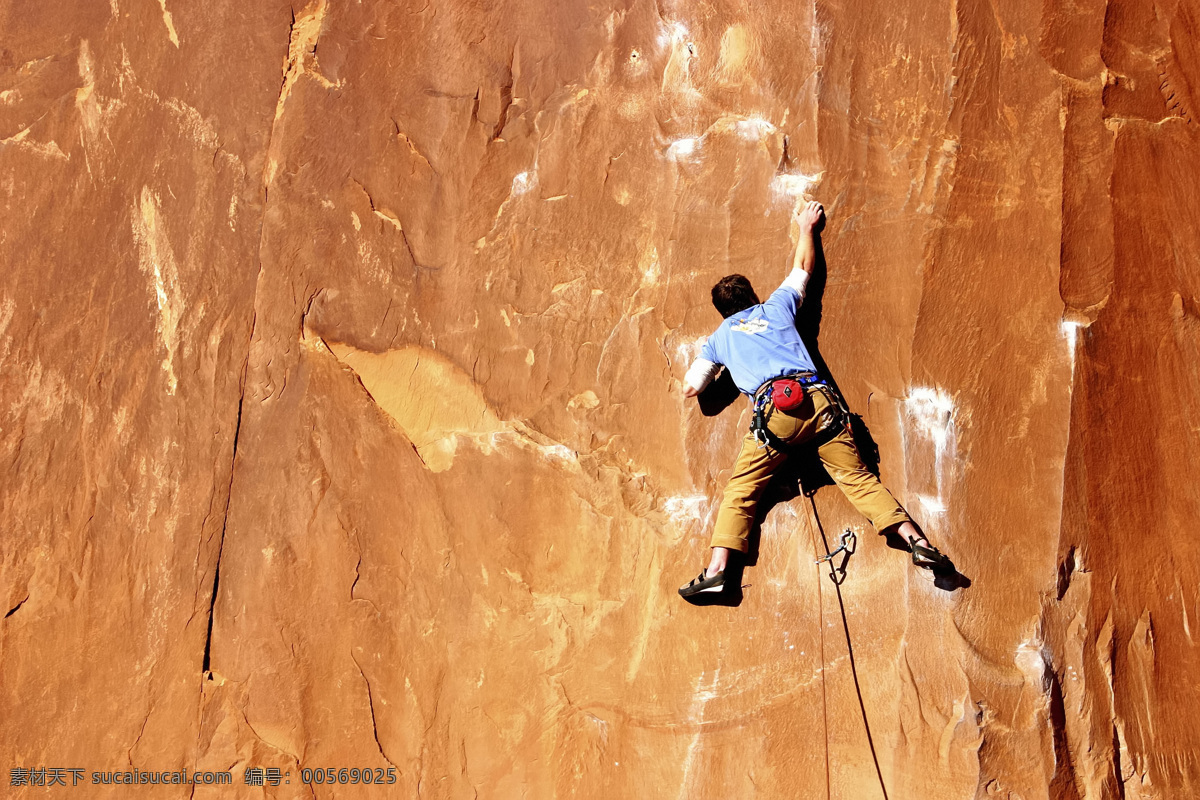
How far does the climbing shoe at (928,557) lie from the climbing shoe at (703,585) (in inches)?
27.4

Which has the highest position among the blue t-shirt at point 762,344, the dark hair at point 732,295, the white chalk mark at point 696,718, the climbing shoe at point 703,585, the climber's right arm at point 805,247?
the climber's right arm at point 805,247

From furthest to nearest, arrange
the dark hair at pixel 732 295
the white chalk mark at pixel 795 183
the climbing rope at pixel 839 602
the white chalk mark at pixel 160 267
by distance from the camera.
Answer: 1. the white chalk mark at pixel 160 267
2. the white chalk mark at pixel 795 183
3. the dark hair at pixel 732 295
4. the climbing rope at pixel 839 602

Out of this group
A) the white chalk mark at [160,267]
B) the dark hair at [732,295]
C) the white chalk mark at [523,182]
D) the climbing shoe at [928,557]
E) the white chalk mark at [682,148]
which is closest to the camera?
the climbing shoe at [928,557]

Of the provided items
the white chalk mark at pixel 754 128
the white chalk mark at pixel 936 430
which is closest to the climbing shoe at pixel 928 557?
the white chalk mark at pixel 936 430

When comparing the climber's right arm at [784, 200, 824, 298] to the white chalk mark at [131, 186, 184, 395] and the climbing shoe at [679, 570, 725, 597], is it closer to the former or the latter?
the climbing shoe at [679, 570, 725, 597]

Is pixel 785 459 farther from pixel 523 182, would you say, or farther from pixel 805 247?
pixel 523 182

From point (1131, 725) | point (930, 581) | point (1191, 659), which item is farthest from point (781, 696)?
point (1191, 659)

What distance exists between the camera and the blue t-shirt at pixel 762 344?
290cm

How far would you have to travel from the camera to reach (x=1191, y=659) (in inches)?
113

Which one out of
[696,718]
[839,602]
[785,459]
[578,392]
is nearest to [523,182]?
[578,392]

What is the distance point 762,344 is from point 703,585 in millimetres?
939

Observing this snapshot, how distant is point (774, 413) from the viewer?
2.84m

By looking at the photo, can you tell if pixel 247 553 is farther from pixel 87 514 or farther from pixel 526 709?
pixel 526 709

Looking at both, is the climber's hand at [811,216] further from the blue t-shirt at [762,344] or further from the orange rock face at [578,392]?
the blue t-shirt at [762,344]
